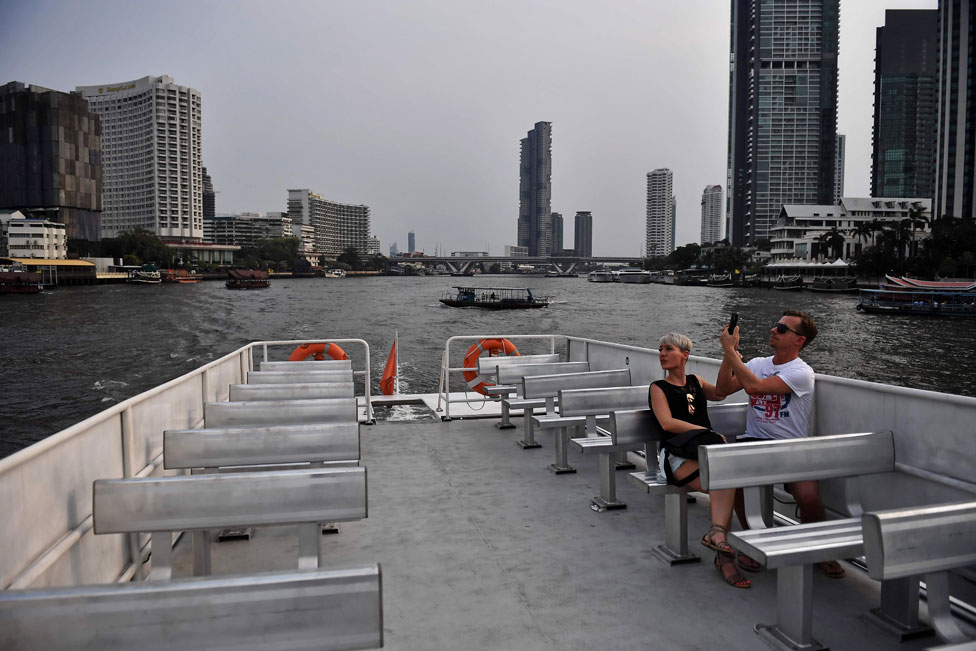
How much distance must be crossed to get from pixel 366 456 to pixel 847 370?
107ft

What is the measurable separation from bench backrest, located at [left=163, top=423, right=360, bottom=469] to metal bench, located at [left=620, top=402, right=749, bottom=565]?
5.62ft

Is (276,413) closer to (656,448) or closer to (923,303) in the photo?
(656,448)

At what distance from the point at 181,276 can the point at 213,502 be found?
488 feet

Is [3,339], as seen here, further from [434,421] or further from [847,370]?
[847,370]

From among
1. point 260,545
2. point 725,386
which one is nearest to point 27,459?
point 260,545

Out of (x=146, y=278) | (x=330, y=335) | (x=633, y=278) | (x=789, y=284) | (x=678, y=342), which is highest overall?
(x=633, y=278)

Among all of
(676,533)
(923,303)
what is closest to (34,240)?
(923,303)

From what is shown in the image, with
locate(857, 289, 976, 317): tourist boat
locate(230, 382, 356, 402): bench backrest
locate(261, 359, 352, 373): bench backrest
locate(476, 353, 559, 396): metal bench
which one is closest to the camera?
locate(230, 382, 356, 402): bench backrest

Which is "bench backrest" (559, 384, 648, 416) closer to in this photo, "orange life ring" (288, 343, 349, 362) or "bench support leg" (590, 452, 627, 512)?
"bench support leg" (590, 452, 627, 512)

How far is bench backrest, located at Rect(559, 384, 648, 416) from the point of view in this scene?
5500 mm

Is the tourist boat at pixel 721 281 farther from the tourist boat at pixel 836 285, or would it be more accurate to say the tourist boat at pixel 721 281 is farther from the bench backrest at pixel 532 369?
the bench backrest at pixel 532 369

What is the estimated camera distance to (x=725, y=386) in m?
4.60

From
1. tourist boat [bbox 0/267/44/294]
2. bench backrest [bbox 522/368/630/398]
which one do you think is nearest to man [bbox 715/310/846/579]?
bench backrest [bbox 522/368/630/398]

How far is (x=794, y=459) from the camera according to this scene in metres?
3.74
